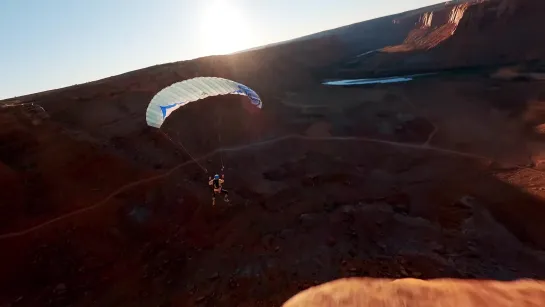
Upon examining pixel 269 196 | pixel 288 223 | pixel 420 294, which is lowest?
pixel 420 294

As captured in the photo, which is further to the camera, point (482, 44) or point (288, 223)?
point (482, 44)

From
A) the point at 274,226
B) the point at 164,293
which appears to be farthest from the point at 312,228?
the point at 164,293

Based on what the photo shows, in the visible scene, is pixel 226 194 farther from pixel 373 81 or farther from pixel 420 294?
pixel 373 81

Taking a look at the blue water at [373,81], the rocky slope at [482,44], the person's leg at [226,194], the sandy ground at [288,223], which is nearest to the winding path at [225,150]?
the sandy ground at [288,223]

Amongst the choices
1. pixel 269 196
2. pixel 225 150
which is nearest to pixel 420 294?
pixel 269 196

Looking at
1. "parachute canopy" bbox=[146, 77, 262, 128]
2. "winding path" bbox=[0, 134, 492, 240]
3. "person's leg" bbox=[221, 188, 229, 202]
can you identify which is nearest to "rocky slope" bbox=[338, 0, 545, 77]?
"winding path" bbox=[0, 134, 492, 240]

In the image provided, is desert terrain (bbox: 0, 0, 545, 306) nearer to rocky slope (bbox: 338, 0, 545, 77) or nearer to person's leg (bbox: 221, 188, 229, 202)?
person's leg (bbox: 221, 188, 229, 202)

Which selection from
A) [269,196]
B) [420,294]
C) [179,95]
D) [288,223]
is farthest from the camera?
[269,196]
